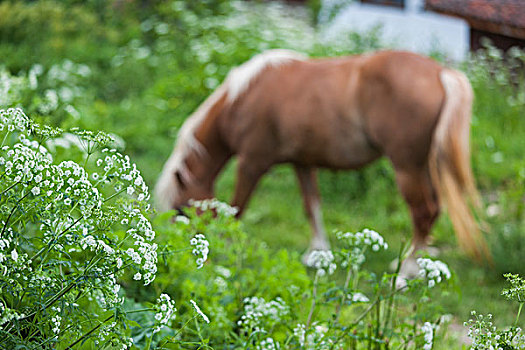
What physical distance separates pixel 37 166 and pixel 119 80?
7178 millimetres

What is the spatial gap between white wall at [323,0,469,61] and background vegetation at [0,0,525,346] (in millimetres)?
1539

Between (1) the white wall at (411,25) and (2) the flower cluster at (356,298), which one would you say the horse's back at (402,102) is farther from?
(1) the white wall at (411,25)

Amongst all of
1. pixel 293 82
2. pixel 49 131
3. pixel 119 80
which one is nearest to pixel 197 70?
pixel 119 80

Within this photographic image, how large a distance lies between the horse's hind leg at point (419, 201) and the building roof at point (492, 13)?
15.8 feet

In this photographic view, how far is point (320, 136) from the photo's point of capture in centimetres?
446

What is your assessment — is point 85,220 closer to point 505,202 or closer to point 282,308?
point 282,308

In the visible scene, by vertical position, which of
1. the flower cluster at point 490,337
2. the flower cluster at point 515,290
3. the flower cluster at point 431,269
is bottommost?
the flower cluster at point 431,269

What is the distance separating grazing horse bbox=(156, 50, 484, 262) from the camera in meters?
4.11

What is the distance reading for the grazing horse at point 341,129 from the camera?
13.5 feet

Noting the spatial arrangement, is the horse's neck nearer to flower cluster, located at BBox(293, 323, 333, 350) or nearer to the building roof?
flower cluster, located at BBox(293, 323, 333, 350)

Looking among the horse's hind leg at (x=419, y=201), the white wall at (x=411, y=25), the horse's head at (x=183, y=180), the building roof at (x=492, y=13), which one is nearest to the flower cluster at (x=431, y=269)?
the horse's hind leg at (x=419, y=201)

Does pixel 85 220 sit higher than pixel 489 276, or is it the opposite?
pixel 85 220

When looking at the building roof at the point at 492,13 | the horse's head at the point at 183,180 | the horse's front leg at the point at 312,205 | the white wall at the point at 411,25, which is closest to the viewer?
the horse's head at the point at 183,180

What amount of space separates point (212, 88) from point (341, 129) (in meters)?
3.29
